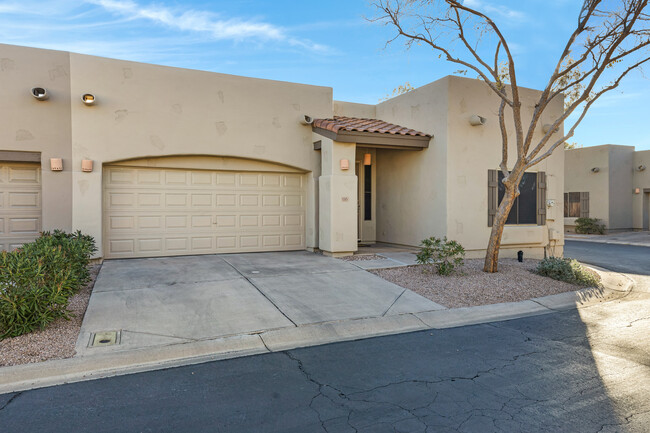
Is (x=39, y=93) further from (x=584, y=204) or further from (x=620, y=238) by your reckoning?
(x=584, y=204)

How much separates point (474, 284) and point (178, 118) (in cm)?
803

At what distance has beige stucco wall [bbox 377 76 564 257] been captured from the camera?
11.8 m

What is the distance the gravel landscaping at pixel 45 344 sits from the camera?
4754mm

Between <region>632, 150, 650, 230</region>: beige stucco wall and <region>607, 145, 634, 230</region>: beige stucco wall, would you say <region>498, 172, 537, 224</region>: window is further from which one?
<region>632, 150, 650, 230</region>: beige stucco wall

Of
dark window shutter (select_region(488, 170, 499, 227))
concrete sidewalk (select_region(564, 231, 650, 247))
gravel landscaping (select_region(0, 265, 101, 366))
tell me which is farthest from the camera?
concrete sidewalk (select_region(564, 231, 650, 247))

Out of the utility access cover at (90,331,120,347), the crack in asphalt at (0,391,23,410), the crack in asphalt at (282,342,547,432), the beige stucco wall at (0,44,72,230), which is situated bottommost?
the crack in asphalt at (282,342,547,432)

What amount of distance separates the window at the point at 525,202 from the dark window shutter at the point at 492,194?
194mm

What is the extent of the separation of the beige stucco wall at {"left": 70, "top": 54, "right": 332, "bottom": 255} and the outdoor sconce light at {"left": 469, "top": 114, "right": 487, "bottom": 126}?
4022mm

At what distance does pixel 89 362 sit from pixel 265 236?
7565 mm

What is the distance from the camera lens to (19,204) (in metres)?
9.93

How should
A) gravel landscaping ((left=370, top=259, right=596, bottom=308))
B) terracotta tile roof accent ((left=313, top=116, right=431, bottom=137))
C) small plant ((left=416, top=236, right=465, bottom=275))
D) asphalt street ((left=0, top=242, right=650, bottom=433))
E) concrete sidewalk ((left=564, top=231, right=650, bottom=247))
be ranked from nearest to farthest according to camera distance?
asphalt street ((left=0, top=242, right=650, bottom=433))
gravel landscaping ((left=370, top=259, right=596, bottom=308))
small plant ((left=416, top=236, right=465, bottom=275))
terracotta tile roof accent ((left=313, top=116, right=431, bottom=137))
concrete sidewalk ((left=564, top=231, right=650, bottom=247))

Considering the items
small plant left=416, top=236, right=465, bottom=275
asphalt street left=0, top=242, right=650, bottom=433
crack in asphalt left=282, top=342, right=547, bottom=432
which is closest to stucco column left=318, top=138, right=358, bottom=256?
small plant left=416, top=236, right=465, bottom=275

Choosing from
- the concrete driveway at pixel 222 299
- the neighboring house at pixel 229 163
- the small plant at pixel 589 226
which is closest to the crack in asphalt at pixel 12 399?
the concrete driveway at pixel 222 299

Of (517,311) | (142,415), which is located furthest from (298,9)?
(142,415)
